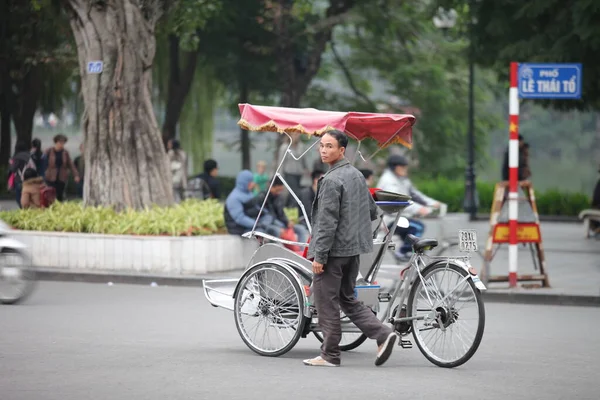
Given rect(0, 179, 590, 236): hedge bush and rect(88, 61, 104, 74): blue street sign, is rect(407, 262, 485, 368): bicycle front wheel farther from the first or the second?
rect(88, 61, 104, 74): blue street sign

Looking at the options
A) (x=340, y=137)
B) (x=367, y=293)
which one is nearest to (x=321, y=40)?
(x=367, y=293)

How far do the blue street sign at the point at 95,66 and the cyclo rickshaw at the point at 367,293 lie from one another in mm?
7622

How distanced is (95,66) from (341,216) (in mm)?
9536

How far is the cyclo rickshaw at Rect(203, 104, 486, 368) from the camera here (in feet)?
30.0

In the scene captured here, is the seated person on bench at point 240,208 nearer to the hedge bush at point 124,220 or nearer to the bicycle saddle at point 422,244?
the hedge bush at point 124,220

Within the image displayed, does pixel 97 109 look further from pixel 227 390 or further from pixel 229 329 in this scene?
pixel 227 390

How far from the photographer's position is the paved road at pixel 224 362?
26.8 feet

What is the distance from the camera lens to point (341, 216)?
358 inches

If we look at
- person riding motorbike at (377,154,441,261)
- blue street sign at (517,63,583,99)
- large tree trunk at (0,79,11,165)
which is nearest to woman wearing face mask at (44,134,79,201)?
person riding motorbike at (377,154,441,261)

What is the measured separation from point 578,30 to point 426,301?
41.8 feet

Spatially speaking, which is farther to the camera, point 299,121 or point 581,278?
point 581,278

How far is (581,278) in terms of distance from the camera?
16.0 metres

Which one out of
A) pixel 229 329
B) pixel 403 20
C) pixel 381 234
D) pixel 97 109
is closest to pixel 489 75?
pixel 403 20

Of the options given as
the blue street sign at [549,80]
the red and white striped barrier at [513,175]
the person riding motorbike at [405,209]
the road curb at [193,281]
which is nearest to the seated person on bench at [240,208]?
the road curb at [193,281]
